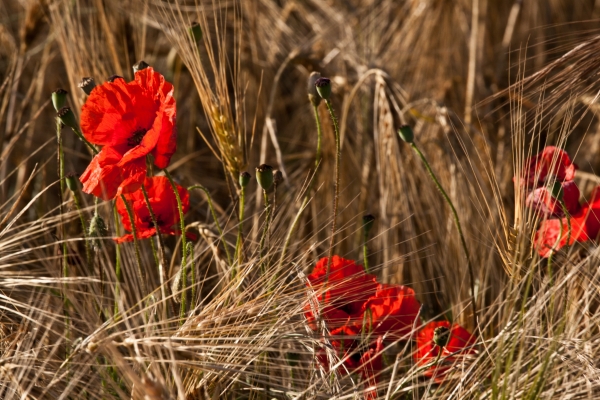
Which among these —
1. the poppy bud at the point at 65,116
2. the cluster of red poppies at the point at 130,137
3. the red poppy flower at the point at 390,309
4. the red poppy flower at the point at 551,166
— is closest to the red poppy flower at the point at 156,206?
the cluster of red poppies at the point at 130,137

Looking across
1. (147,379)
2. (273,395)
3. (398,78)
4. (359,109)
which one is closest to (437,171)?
(359,109)

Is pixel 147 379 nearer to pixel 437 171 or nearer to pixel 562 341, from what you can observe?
pixel 562 341

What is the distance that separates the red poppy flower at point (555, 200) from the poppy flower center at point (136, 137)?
1.50ft

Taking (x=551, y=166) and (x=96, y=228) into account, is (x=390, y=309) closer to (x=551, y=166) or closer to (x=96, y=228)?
(x=551, y=166)

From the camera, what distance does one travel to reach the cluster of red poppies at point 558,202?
1006 mm

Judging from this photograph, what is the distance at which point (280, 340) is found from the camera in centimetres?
95

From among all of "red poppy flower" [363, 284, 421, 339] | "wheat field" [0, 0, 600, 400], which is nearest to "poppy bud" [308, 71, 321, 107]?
"wheat field" [0, 0, 600, 400]

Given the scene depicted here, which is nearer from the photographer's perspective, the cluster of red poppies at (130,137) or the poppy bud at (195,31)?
the cluster of red poppies at (130,137)

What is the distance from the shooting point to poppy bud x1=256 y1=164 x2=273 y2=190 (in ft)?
3.35

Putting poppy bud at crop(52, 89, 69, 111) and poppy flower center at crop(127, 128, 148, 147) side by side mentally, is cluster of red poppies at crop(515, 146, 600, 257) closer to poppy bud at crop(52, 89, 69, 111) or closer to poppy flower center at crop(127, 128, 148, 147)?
poppy flower center at crop(127, 128, 148, 147)

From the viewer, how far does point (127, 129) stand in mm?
1030

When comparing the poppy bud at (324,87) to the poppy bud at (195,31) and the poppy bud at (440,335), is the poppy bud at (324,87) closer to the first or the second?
the poppy bud at (195,31)

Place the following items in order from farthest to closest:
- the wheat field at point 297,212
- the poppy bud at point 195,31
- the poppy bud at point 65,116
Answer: the poppy bud at point 195,31
the poppy bud at point 65,116
the wheat field at point 297,212

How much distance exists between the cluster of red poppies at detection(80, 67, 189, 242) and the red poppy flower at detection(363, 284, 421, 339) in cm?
26
